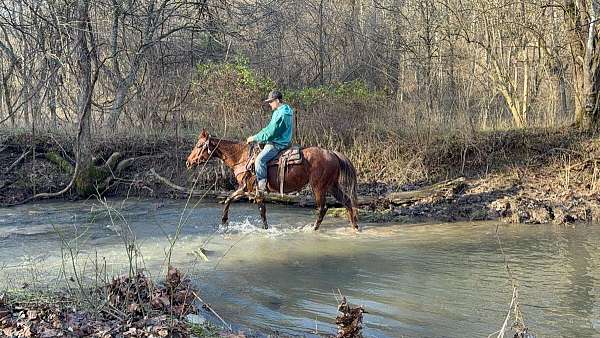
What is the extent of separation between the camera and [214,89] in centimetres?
1827

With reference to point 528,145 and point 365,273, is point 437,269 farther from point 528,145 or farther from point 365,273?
point 528,145

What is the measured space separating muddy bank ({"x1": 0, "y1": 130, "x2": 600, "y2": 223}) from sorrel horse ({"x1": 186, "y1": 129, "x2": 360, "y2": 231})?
53.6 inches

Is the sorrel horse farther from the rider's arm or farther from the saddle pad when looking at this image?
the rider's arm

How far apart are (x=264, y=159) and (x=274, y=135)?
0.55m

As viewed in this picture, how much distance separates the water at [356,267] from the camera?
6.69m

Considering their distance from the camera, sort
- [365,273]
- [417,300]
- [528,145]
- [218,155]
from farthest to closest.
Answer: [528,145], [218,155], [365,273], [417,300]

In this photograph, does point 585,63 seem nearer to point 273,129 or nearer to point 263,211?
point 273,129

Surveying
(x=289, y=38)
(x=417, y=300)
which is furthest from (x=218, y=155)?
(x=289, y=38)

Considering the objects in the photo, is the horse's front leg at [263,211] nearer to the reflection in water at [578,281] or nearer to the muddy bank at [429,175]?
the muddy bank at [429,175]

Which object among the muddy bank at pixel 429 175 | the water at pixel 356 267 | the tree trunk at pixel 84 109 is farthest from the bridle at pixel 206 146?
the tree trunk at pixel 84 109

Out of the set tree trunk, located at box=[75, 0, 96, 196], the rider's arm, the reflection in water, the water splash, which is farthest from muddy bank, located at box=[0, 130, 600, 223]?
the rider's arm

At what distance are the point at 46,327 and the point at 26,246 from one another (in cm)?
597

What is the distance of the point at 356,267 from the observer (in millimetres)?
9086

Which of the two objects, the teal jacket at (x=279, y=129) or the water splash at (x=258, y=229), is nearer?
the teal jacket at (x=279, y=129)
